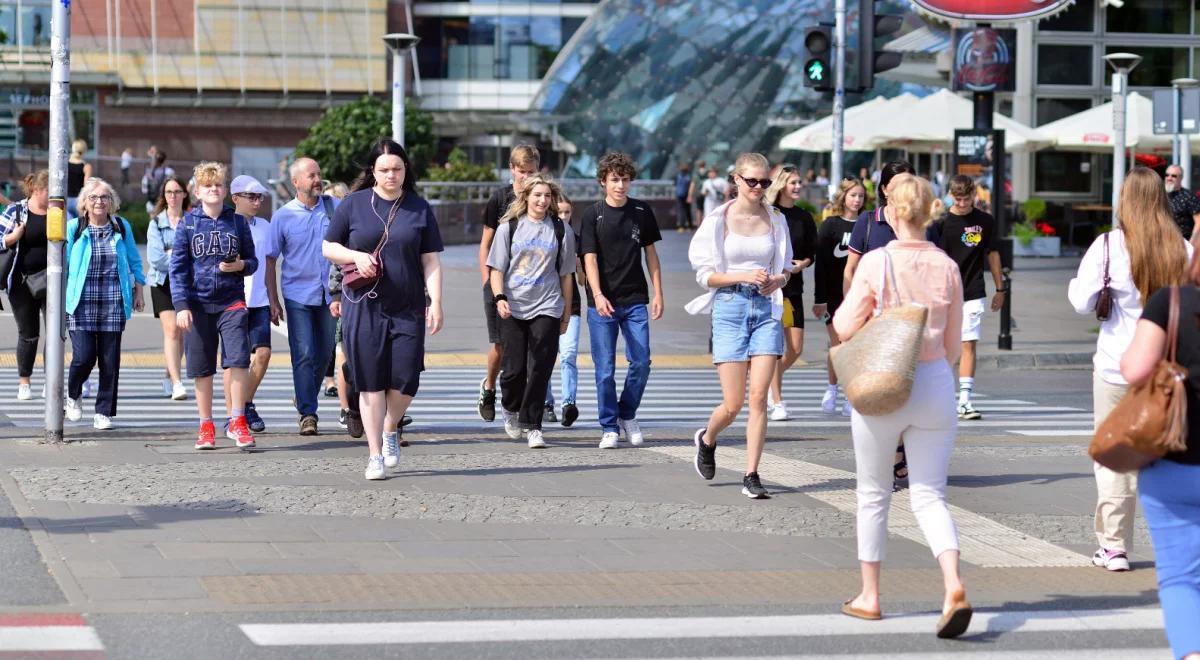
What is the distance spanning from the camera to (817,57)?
68.7ft

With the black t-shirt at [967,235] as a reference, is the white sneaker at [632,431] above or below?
below

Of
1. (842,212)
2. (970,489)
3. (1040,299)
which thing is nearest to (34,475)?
(970,489)

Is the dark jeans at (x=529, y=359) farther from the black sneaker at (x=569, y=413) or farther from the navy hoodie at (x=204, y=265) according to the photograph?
the navy hoodie at (x=204, y=265)

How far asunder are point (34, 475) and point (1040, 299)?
60.9ft

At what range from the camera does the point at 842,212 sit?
42.2ft

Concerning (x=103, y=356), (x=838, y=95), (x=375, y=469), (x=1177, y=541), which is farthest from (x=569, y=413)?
(x=838, y=95)

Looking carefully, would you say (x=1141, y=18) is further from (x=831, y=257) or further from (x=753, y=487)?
(x=753, y=487)

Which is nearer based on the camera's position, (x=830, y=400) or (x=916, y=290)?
(x=916, y=290)

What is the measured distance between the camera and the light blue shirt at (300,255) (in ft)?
38.2

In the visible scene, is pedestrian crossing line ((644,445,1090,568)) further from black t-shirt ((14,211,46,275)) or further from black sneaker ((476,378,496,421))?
black t-shirt ((14,211,46,275))

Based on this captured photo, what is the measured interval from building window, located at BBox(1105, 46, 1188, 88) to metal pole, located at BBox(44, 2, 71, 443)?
33338 millimetres

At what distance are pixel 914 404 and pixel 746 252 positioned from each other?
2890mm

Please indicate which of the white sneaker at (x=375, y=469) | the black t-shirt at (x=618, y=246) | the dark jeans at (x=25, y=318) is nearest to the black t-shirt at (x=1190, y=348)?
the white sneaker at (x=375, y=469)

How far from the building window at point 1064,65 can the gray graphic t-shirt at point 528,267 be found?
31.9 m
